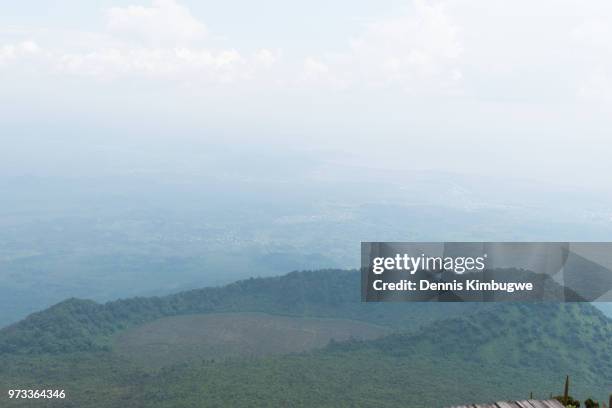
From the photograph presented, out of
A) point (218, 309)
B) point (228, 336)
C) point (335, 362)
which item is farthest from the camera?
point (218, 309)

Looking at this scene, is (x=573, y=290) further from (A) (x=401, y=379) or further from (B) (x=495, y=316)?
(A) (x=401, y=379)

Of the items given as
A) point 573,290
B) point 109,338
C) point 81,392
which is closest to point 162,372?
point 81,392

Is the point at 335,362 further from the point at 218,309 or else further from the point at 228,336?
the point at 218,309

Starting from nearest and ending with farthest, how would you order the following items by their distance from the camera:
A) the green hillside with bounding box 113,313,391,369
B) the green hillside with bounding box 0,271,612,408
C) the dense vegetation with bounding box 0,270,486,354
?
the green hillside with bounding box 0,271,612,408
the green hillside with bounding box 113,313,391,369
the dense vegetation with bounding box 0,270,486,354

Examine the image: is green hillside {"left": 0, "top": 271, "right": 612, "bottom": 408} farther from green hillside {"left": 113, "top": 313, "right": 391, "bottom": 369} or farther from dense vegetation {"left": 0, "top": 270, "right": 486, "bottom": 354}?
green hillside {"left": 113, "top": 313, "right": 391, "bottom": 369}

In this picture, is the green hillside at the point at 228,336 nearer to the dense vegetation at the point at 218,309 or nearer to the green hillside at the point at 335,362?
the green hillside at the point at 335,362

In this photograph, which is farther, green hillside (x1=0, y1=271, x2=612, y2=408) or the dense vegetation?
the dense vegetation

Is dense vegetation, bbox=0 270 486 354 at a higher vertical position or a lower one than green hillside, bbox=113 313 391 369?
higher

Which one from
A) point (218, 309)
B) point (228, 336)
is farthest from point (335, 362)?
point (218, 309)

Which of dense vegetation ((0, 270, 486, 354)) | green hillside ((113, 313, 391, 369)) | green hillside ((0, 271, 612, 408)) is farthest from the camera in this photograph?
dense vegetation ((0, 270, 486, 354))

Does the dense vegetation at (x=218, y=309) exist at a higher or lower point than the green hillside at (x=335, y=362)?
higher

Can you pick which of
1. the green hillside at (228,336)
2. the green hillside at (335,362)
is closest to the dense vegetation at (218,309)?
the green hillside at (335,362)

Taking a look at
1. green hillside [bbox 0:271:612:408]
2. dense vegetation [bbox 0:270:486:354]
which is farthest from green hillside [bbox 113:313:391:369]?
dense vegetation [bbox 0:270:486:354]
